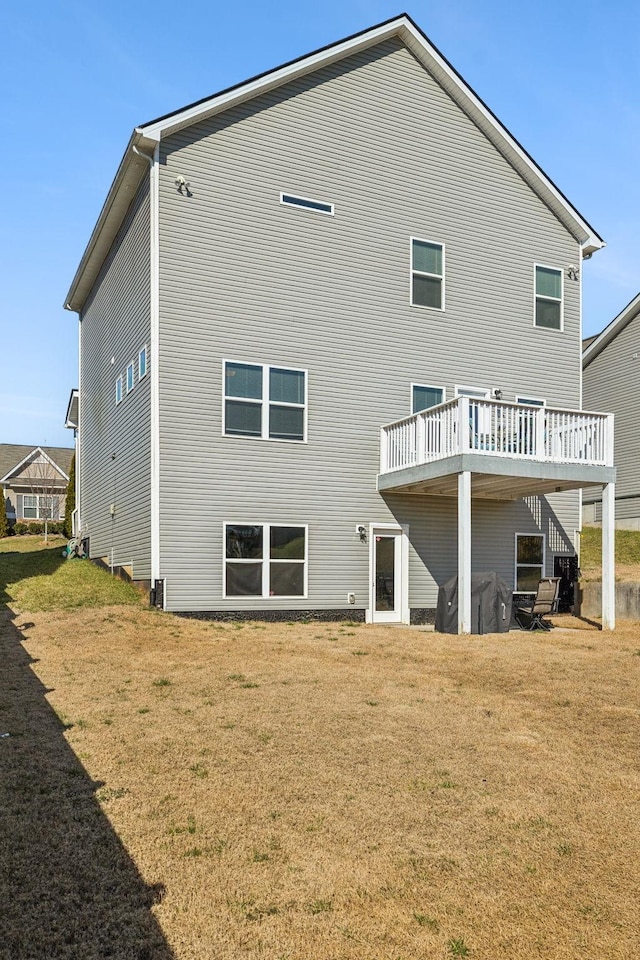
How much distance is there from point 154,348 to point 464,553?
687 centimetres

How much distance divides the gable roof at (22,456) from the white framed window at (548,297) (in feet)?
115

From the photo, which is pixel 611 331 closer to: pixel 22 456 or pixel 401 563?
pixel 401 563

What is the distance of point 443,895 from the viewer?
384cm

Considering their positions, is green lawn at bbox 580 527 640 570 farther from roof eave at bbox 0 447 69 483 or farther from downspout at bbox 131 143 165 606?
roof eave at bbox 0 447 69 483

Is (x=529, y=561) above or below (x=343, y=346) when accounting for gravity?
below

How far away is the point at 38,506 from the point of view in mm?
42188

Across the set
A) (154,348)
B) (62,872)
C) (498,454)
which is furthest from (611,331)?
(62,872)

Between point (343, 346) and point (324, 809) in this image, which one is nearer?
point (324, 809)

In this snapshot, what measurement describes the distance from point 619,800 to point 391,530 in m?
10.6

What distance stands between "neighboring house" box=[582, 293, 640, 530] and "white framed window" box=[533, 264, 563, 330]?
27.8 feet

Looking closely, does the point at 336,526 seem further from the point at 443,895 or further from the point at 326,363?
the point at 443,895

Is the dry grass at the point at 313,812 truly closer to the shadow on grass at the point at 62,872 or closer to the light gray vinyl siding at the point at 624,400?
the shadow on grass at the point at 62,872

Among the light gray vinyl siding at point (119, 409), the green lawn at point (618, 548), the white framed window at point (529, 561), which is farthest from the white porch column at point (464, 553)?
the green lawn at point (618, 548)

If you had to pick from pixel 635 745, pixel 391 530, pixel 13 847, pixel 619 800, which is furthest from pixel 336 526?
pixel 13 847
